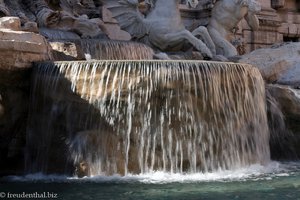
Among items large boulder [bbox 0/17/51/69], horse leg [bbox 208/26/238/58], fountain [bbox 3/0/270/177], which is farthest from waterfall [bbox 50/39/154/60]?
horse leg [bbox 208/26/238/58]

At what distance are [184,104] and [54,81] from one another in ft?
5.83

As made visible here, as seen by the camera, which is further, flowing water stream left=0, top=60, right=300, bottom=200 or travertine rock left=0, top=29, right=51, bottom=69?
travertine rock left=0, top=29, right=51, bottom=69

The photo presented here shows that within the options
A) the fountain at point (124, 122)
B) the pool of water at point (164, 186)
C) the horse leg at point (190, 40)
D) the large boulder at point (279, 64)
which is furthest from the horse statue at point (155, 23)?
the pool of water at point (164, 186)

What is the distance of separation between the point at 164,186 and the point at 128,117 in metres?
1.36

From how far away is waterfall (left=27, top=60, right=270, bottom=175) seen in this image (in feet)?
26.9

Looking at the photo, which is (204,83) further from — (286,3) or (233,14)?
(286,3)

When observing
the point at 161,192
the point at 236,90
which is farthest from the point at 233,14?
the point at 161,192

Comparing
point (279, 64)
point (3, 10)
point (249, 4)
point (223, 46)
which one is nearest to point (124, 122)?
point (3, 10)

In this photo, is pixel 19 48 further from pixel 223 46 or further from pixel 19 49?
pixel 223 46

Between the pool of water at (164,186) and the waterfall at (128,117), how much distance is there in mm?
245

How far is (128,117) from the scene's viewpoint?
8.22 m

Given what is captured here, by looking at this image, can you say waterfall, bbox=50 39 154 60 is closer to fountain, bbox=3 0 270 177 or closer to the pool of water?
fountain, bbox=3 0 270 177

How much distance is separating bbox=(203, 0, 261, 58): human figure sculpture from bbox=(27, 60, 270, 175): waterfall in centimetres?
592

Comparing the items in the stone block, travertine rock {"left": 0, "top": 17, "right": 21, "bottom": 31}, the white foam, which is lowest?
the white foam
